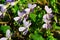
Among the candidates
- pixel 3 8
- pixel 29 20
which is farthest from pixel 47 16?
pixel 3 8

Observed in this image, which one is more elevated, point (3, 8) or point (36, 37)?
point (3, 8)

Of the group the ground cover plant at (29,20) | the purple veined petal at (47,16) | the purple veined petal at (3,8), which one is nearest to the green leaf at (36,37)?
the ground cover plant at (29,20)

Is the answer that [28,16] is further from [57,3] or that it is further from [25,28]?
[57,3]

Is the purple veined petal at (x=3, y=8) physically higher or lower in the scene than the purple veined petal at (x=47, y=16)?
higher

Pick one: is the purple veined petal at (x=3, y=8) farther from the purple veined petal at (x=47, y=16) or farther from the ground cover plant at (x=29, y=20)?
the purple veined petal at (x=47, y=16)

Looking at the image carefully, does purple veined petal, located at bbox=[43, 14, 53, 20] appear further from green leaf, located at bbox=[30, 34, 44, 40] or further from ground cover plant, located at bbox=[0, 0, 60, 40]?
green leaf, located at bbox=[30, 34, 44, 40]

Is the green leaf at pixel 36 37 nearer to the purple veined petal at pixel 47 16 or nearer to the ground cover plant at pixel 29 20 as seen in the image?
the ground cover plant at pixel 29 20

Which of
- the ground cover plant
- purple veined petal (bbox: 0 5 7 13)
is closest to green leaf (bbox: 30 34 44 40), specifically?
the ground cover plant

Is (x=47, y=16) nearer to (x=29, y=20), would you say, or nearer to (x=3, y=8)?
(x=29, y=20)

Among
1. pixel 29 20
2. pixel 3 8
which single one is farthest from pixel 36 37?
pixel 3 8

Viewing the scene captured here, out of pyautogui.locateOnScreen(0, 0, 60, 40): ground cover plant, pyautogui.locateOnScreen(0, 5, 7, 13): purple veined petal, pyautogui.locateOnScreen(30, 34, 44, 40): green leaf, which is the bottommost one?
pyautogui.locateOnScreen(30, 34, 44, 40): green leaf

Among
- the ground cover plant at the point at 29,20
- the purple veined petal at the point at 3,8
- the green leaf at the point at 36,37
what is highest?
the purple veined petal at the point at 3,8
